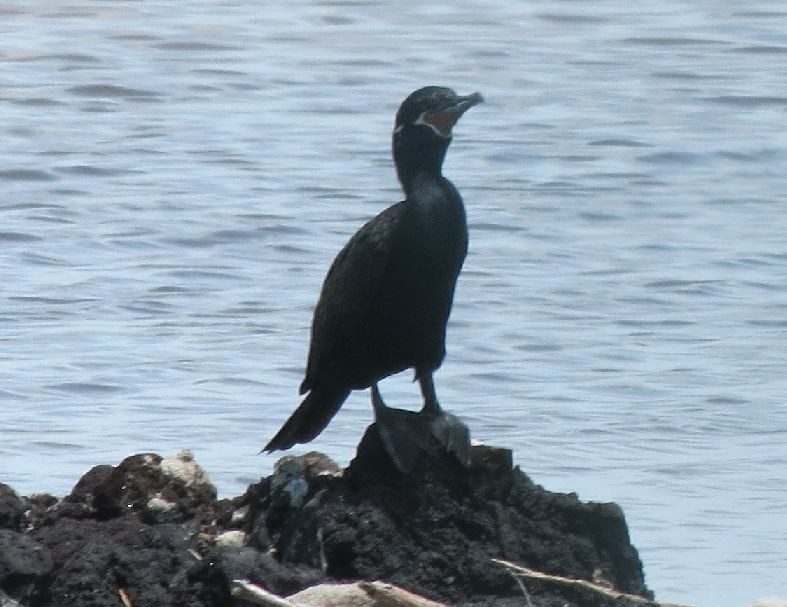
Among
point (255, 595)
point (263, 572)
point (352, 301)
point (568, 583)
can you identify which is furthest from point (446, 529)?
point (255, 595)

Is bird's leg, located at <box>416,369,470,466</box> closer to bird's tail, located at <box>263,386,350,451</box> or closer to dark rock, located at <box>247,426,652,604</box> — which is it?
dark rock, located at <box>247,426,652,604</box>

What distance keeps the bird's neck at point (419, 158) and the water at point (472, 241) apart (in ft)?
4.81

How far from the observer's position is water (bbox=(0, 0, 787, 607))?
789 centimetres

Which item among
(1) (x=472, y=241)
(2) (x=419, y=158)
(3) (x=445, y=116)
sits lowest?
(1) (x=472, y=241)

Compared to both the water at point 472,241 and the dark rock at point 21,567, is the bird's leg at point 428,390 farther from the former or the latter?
the dark rock at point 21,567

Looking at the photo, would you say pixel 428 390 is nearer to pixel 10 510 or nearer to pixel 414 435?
pixel 414 435

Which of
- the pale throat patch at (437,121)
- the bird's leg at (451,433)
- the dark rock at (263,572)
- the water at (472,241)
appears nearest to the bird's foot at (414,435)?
the bird's leg at (451,433)

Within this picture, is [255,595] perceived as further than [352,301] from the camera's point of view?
No

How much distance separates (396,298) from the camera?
5.91 metres

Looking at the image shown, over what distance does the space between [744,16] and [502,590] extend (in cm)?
1347

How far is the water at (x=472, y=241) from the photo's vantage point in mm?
7895

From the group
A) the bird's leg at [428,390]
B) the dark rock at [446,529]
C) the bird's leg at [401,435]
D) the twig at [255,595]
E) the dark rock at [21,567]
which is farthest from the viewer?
the bird's leg at [428,390]

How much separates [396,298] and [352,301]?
0.39 ft

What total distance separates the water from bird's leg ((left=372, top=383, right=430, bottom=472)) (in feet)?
4.02
